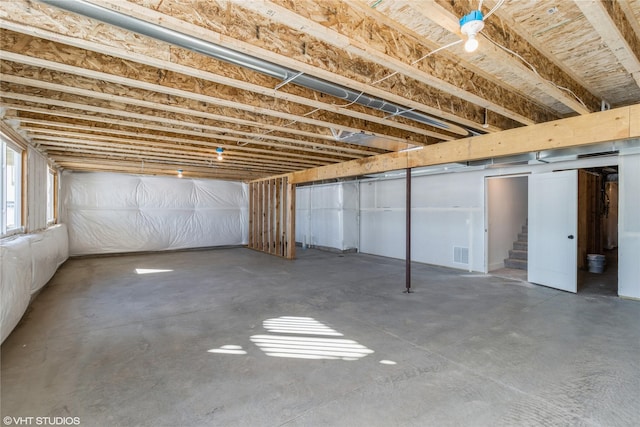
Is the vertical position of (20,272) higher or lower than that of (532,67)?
→ lower

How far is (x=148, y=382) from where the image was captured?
2.16 meters

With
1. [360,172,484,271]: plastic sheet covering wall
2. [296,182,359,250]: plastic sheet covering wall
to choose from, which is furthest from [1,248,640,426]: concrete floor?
[296,182,359,250]: plastic sheet covering wall

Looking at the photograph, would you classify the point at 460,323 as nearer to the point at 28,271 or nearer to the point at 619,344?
the point at 619,344

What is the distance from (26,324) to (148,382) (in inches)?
86.1

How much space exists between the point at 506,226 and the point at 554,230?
1878 millimetres

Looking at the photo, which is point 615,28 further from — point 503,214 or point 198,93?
point 503,214

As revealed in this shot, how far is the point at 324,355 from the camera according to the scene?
2.60 metres

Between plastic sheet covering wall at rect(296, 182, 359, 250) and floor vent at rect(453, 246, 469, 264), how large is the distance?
3119 millimetres

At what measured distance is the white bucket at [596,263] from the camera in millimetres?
6152

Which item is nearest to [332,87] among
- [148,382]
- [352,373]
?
[352,373]

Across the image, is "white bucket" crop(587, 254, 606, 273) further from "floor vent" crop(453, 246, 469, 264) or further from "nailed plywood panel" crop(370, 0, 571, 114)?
"nailed plywood panel" crop(370, 0, 571, 114)

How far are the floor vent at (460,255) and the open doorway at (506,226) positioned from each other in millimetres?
406

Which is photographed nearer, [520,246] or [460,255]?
[460,255]

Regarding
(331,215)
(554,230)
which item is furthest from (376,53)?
(331,215)
